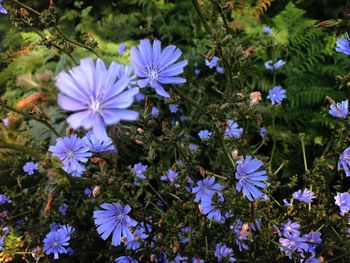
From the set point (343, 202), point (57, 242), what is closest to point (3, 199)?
point (57, 242)

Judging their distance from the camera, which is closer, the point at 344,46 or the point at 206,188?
the point at 344,46

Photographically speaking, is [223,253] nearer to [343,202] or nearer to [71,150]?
[343,202]

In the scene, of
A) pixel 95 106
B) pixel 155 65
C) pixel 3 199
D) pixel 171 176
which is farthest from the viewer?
pixel 3 199

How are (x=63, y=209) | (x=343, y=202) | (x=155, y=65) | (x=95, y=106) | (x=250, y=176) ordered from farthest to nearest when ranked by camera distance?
1. (x=63, y=209)
2. (x=343, y=202)
3. (x=250, y=176)
4. (x=155, y=65)
5. (x=95, y=106)

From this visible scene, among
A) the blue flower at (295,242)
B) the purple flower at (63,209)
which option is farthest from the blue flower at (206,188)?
the purple flower at (63,209)

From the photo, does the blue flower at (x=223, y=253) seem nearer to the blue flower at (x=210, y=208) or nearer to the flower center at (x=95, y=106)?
the blue flower at (x=210, y=208)

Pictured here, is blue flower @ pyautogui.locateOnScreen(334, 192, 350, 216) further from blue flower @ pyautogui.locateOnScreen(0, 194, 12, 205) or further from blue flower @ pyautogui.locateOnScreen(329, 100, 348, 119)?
blue flower @ pyautogui.locateOnScreen(0, 194, 12, 205)

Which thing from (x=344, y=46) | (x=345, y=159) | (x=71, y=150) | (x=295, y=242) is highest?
(x=344, y=46)

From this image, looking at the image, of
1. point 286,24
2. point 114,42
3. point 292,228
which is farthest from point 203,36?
point 292,228
